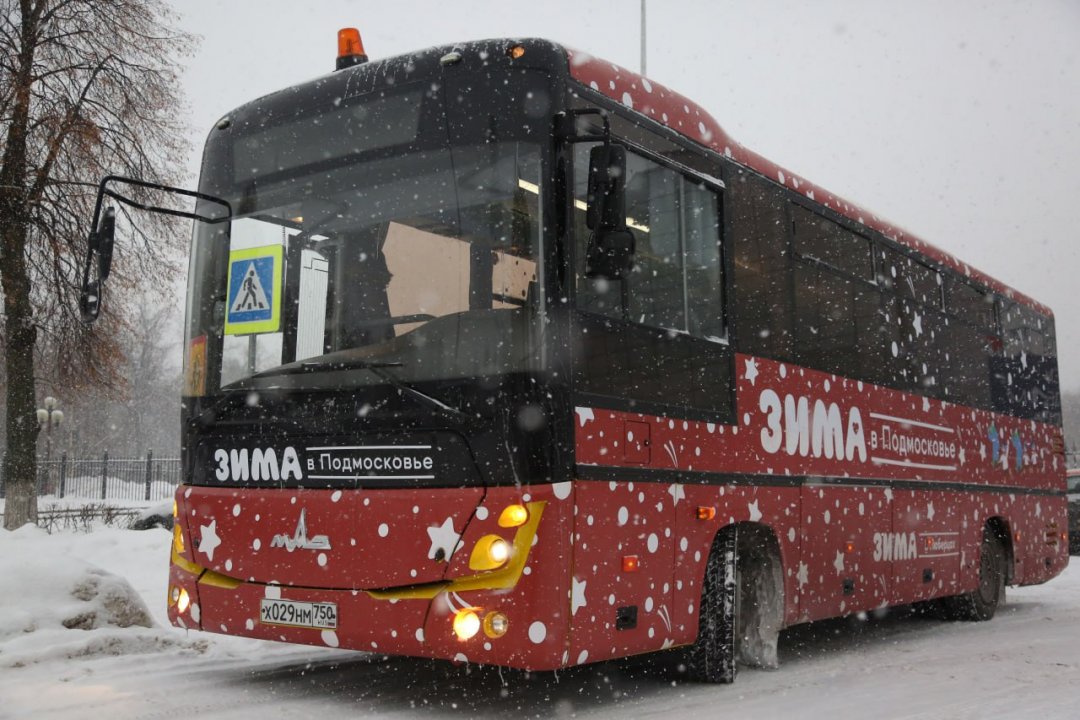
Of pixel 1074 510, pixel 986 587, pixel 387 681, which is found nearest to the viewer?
pixel 387 681

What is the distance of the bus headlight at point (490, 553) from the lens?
18.5 ft

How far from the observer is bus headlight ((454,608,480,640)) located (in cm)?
562

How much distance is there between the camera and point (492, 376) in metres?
5.75

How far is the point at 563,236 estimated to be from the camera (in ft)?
19.6

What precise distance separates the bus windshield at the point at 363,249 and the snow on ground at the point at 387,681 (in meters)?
A: 1.82

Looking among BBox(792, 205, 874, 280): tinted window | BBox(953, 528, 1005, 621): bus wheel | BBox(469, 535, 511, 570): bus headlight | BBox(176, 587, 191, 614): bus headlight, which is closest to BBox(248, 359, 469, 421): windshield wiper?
BBox(469, 535, 511, 570): bus headlight

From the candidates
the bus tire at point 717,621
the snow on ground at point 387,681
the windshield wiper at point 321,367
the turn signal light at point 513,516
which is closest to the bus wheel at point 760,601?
the snow on ground at point 387,681

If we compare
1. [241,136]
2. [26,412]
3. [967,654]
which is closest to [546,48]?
[241,136]

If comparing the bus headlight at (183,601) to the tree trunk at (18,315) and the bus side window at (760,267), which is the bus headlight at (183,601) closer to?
the bus side window at (760,267)

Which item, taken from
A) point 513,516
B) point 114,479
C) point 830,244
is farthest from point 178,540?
point 114,479

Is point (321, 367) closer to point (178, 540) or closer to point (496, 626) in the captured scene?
point (178, 540)

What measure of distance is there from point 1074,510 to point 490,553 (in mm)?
19966

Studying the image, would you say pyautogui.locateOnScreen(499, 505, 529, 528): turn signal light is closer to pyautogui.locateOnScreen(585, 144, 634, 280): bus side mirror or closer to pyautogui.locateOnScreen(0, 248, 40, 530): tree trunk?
pyautogui.locateOnScreen(585, 144, 634, 280): bus side mirror

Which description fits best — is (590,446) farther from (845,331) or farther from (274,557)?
(845,331)
